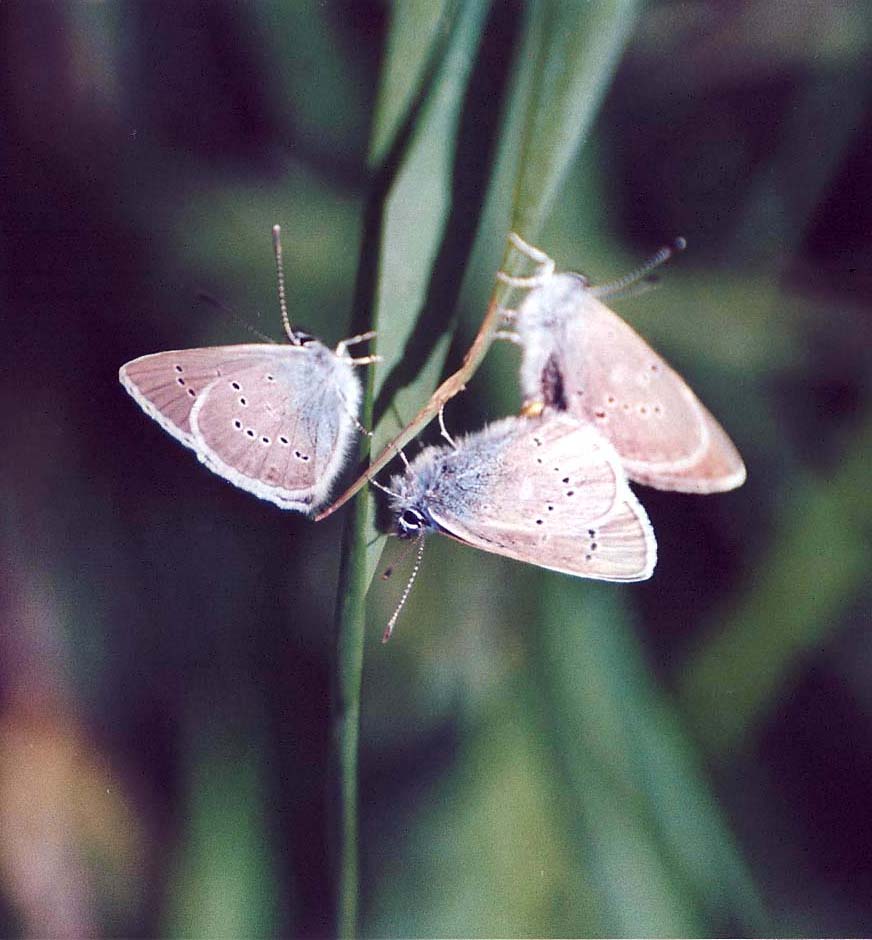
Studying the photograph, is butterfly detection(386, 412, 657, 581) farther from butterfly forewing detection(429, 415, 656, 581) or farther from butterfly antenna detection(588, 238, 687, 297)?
butterfly antenna detection(588, 238, 687, 297)

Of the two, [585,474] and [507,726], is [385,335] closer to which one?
[585,474]

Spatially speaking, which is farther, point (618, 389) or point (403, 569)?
point (403, 569)

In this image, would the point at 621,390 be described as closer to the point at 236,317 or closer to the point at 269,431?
the point at 269,431

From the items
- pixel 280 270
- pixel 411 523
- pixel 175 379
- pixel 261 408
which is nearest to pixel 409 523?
pixel 411 523

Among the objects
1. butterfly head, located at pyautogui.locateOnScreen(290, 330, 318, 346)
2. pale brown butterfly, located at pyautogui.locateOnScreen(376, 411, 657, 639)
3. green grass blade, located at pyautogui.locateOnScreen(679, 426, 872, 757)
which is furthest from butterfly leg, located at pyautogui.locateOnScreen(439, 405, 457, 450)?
green grass blade, located at pyautogui.locateOnScreen(679, 426, 872, 757)

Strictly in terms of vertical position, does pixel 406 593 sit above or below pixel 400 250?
below

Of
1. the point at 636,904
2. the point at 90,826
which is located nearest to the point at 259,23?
the point at 90,826

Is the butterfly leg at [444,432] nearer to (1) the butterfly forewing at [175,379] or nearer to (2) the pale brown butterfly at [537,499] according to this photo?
(2) the pale brown butterfly at [537,499]

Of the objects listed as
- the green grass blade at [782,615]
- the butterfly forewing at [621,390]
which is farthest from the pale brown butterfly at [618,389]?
the green grass blade at [782,615]
